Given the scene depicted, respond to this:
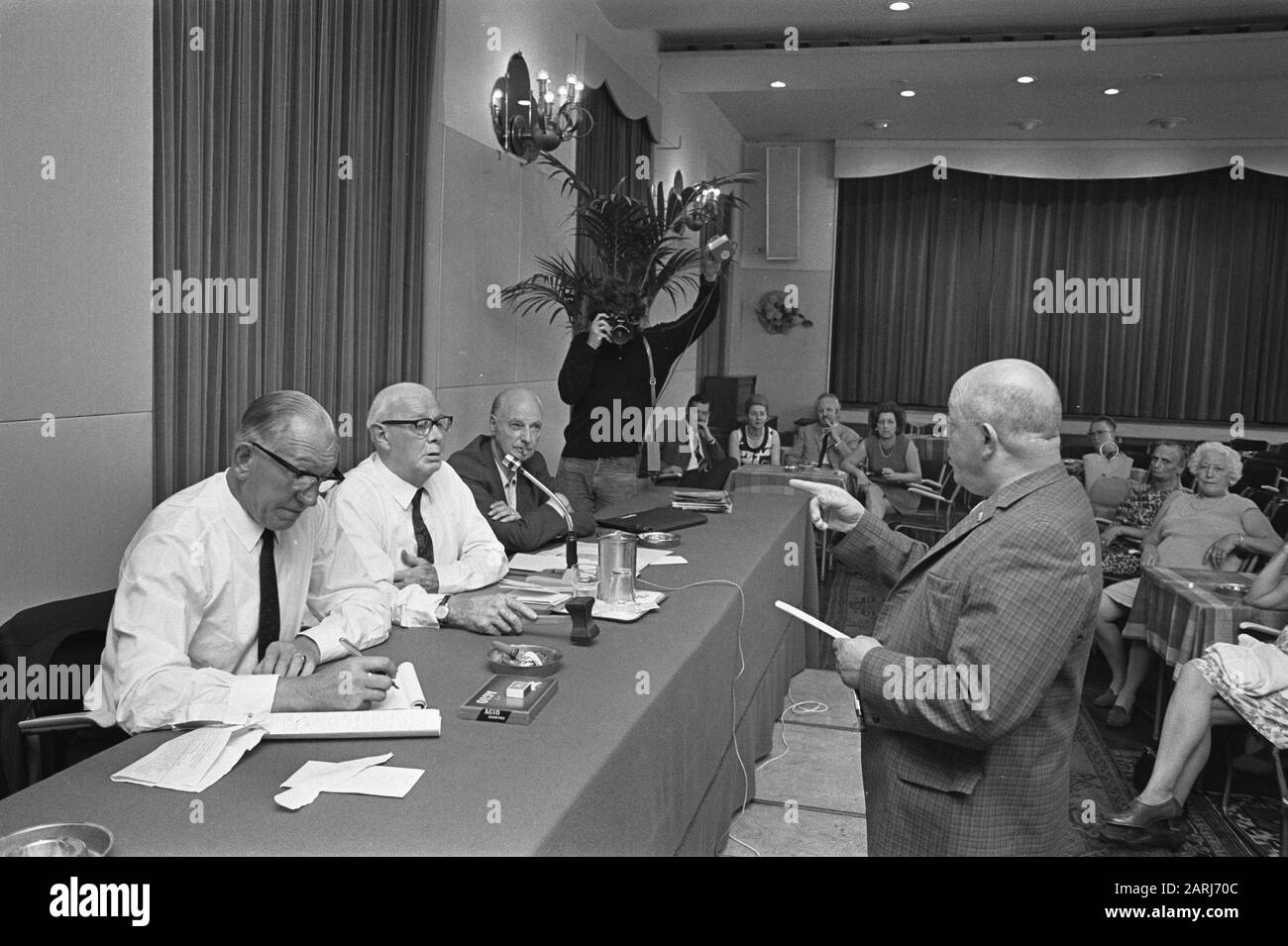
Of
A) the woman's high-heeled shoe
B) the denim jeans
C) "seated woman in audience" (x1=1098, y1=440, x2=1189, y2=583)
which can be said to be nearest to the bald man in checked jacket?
the woman's high-heeled shoe

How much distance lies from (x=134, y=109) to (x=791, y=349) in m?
9.06

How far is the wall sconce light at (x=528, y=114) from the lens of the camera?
5180mm

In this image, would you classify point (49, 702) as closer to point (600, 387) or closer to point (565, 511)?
point (565, 511)

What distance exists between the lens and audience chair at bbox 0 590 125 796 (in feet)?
6.93

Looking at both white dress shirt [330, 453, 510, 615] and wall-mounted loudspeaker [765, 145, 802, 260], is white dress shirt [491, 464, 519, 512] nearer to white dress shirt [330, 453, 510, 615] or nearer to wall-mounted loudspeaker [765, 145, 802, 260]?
white dress shirt [330, 453, 510, 615]

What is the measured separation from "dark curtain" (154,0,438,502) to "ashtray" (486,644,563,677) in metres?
1.44

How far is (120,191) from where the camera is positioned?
9.52ft

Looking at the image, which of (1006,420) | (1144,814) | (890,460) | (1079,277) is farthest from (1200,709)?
(1079,277)

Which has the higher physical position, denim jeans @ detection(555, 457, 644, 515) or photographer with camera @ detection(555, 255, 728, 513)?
photographer with camera @ detection(555, 255, 728, 513)

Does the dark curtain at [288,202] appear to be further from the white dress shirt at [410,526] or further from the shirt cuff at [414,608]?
the shirt cuff at [414,608]

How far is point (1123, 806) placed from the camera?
3.62m

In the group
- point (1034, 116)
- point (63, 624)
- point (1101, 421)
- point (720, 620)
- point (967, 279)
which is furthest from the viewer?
point (967, 279)
